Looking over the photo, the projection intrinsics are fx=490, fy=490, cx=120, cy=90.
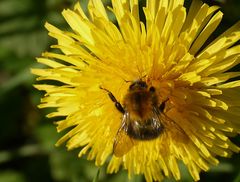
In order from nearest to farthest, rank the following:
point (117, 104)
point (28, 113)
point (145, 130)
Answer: point (145, 130), point (117, 104), point (28, 113)

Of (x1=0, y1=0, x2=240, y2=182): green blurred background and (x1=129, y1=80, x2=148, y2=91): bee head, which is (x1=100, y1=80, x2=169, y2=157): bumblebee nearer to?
(x1=129, y1=80, x2=148, y2=91): bee head

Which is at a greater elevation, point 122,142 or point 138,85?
point 138,85

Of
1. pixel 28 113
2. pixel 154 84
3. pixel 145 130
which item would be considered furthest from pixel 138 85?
pixel 28 113

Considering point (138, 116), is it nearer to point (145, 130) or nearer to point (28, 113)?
point (145, 130)

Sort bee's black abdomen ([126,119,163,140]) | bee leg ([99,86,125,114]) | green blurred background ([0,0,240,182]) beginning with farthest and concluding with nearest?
green blurred background ([0,0,240,182]) < bee leg ([99,86,125,114]) < bee's black abdomen ([126,119,163,140])

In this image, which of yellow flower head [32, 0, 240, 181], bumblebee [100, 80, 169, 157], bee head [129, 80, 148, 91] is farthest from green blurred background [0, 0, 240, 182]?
bee head [129, 80, 148, 91]

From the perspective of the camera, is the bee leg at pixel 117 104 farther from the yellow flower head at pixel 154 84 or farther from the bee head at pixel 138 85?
the bee head at pixel 138 85

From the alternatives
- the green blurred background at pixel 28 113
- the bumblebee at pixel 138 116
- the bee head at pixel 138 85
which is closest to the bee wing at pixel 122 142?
the bumblebee at pixel 138 116
